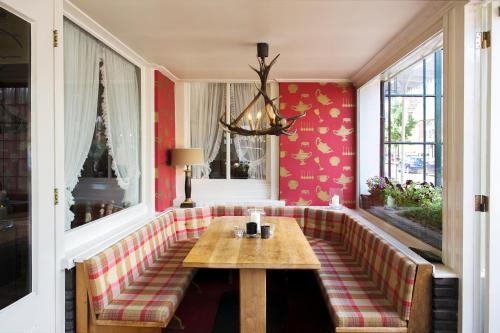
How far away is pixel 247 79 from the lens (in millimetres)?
4777

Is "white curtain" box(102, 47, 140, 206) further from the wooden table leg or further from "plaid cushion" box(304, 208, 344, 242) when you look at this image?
"plaid cushion" box(304, 208, 344, 242)

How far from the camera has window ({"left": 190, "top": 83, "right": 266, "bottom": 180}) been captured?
194 inches

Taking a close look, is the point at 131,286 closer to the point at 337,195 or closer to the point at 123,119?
the point at 123,119

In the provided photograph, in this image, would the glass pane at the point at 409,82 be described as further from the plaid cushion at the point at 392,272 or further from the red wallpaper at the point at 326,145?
the plaid cushion at the point at 392,272

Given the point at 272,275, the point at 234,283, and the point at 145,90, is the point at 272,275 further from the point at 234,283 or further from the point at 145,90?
the point at 145,90

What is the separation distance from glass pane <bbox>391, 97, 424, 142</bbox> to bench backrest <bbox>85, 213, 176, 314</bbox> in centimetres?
256

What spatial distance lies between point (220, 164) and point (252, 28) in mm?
2421

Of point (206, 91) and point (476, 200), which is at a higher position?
point (206, 91)

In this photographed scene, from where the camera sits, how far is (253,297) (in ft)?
7.71

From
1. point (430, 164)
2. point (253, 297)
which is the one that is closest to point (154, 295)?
point (253, 297)

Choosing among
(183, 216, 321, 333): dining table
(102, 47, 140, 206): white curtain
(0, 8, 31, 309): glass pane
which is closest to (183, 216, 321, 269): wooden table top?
(183, 216, 321, 333): dining table

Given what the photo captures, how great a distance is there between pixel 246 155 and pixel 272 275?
172cm

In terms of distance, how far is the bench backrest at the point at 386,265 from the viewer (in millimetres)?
2180

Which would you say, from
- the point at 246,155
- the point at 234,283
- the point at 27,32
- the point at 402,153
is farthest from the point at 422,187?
the point at 27,32
